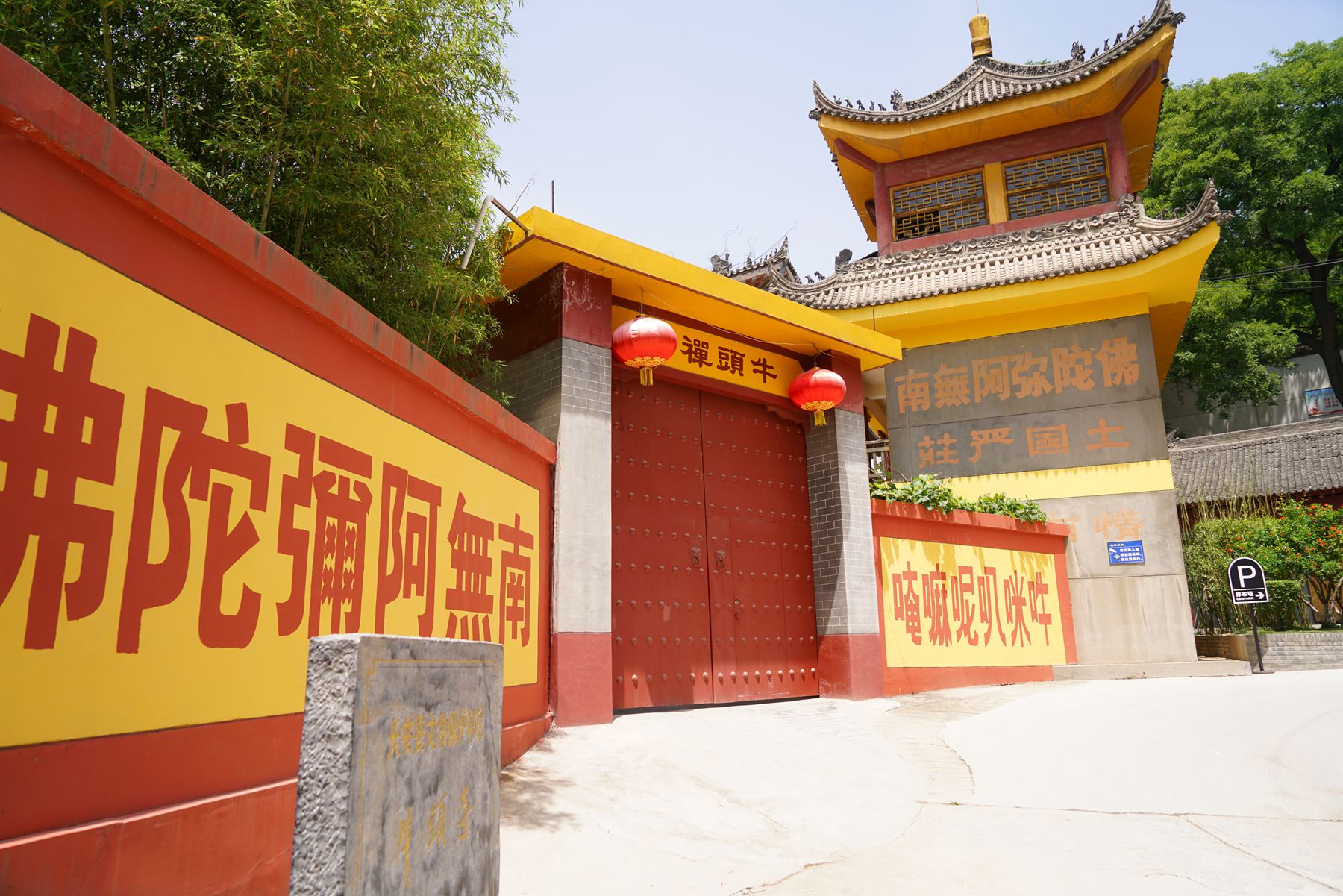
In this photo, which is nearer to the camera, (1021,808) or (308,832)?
(308,832)

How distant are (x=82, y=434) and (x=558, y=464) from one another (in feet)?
14.4

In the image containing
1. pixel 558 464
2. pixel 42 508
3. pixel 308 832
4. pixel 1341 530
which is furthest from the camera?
pixel 1341 530

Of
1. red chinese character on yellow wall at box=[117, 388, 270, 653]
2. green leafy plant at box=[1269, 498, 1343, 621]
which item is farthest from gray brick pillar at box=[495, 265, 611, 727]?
green leafy plant at box=[1269, 498, 1343, 621]

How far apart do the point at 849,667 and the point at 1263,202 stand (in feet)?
82.9

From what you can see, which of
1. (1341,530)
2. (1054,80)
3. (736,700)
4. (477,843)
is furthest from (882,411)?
(477,843)

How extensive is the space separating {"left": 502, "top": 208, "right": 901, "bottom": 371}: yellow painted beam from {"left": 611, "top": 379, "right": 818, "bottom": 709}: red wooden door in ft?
2.77

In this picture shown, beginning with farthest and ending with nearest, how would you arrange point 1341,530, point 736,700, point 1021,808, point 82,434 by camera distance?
point 1341,530 → point 736,700 → point 1021,808 → point 82,434

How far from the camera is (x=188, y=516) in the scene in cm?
282

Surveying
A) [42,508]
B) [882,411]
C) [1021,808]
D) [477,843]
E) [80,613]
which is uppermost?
[882,411]

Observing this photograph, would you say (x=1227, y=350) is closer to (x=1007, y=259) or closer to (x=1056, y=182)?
(x=1056, y=182)

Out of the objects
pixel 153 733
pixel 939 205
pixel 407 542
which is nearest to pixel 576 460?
pixel 407 542

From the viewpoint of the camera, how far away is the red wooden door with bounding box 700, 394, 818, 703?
828 centimetres

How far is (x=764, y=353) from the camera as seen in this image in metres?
9.17

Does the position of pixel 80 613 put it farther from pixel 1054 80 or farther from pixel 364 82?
pixel 1054 80
